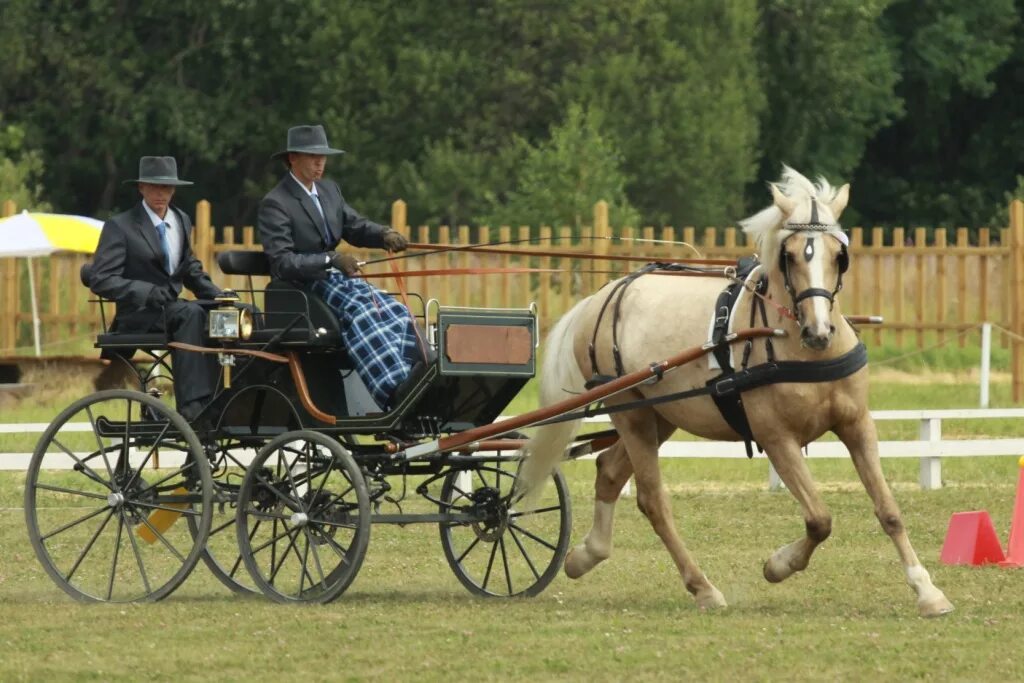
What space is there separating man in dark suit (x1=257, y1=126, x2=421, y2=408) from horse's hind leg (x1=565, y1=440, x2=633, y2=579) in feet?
3.75

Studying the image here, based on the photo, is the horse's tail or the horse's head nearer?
the horse's head

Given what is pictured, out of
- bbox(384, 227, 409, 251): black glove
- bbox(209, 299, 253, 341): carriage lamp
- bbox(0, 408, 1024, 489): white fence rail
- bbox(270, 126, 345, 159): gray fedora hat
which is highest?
bbox(270, 126, 345, 159): gray fedora hat

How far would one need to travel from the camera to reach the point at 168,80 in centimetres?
4050

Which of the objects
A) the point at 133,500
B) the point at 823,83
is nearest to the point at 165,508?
the point at 133,500

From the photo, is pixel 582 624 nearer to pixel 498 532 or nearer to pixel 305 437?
pixel 498 532

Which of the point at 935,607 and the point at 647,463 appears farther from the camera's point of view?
the point at 647,463

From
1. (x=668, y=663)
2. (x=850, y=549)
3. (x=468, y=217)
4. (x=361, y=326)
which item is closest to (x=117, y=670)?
(x=668, y=663)

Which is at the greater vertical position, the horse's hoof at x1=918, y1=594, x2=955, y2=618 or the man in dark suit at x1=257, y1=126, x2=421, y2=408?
the man in dark suit at x1=257, y1=126, x2=421, y2=408

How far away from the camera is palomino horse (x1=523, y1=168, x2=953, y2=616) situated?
31.1 feet

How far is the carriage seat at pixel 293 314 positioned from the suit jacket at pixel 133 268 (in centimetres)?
50

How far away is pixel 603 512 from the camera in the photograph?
10969mm

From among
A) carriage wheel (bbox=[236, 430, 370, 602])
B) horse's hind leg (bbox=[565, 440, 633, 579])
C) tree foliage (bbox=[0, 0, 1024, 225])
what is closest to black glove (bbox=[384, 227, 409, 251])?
carriage wheel (bbox=[236, 430, 370, 602])

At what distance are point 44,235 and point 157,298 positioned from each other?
1228cm

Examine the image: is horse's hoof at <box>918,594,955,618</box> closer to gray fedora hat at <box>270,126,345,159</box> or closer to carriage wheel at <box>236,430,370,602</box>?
carriage wheel at <box>236,430,370,602</box>
